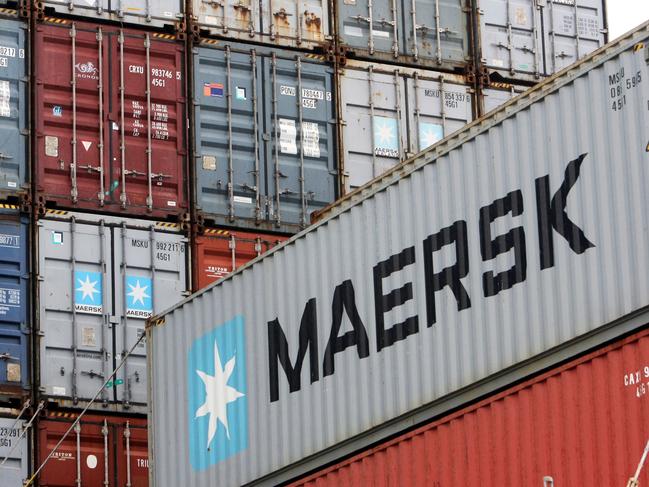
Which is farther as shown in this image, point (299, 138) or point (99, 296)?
point (299, 138)

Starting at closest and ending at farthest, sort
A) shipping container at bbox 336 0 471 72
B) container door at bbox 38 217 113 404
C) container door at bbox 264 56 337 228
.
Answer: container door at bbox 38 217 113 404
container door at bbox 264 56 337 228
shipping container at bbox 336 0 471 72

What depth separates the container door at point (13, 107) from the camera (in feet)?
86.0

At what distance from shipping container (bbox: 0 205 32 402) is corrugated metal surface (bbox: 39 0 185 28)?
3.30 metres

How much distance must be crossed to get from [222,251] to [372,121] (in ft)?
11.2

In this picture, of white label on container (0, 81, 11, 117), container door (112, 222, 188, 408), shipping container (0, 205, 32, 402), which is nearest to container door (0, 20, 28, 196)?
white label on container (0, 81, 11, 117)

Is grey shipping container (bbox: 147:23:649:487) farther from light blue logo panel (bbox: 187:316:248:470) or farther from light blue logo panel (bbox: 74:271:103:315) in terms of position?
light blue logo panel (bbox: 74:271:103:315)

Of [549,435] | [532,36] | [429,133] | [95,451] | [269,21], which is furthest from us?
[532,36]

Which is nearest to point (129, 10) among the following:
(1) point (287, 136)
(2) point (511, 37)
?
(1) point (287, 136)

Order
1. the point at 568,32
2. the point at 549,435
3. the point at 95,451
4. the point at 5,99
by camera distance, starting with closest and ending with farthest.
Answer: the point at 549,435 < the point at 95,451 < the point at 5,99 < the point at 568,32

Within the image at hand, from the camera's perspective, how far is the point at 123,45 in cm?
2770

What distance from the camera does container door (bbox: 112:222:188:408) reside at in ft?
85.9

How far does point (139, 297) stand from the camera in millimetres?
26625

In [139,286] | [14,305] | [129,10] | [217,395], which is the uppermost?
[129,10]

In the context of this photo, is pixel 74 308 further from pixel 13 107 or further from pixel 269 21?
pixel 269 21
